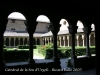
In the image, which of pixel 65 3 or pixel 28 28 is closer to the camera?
pixel 65 3

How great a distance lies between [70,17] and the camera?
275 inches

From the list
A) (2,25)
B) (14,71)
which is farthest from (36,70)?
(2,25)

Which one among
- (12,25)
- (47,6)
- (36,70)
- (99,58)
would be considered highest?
(12,25)

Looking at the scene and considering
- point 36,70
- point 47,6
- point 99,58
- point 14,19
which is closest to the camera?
point 99,58

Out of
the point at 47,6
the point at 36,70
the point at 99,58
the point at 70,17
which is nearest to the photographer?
the point at 99,58

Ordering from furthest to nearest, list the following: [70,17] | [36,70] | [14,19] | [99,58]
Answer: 1. [14,19]
2. [70,17]
3. [36,70]
4. [99,58]

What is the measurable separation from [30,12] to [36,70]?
2474 mm

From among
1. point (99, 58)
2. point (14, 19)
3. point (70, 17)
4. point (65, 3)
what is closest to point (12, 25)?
point (14, 19)

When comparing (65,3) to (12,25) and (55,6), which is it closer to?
(55,6)

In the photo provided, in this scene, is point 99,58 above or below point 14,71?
above

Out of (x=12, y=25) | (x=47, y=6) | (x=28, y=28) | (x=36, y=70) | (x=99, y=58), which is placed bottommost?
(x=36, y=70)

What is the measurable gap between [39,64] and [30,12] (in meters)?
2.27

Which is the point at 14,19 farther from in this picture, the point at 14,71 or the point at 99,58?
the point at 99,58

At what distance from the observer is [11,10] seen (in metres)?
5.30
